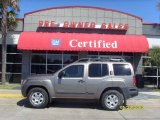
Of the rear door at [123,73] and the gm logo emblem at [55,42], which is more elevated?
the gm logo emblem at [55,42]

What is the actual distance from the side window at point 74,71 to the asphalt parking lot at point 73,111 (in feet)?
4.42

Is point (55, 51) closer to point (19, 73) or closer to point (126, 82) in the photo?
point (19, 73)

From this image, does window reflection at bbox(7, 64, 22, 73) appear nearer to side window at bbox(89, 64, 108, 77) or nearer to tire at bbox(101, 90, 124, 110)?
side window at bbox(89, 64, 108, 77)

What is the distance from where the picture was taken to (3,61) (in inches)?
1036

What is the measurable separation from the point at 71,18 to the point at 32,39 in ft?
11.6

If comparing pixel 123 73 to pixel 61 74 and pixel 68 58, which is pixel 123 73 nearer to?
pixel 61 74

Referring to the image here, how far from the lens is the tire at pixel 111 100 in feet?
48.5

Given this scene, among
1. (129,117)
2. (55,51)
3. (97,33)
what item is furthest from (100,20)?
(129,117)

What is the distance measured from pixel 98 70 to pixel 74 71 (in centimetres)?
95

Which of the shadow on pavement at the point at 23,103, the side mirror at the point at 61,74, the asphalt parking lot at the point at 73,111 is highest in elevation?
the side mirror at the point at 61,74

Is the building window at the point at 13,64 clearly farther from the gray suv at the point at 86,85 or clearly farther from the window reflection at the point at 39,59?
the gray suv at the point at 86,85

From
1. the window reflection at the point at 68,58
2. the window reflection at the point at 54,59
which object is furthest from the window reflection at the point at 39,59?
the window reflection at the point at 68,58

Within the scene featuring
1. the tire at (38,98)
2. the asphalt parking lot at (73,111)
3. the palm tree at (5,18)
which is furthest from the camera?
the palm tree at (5,18)

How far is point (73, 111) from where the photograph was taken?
47.1ft
